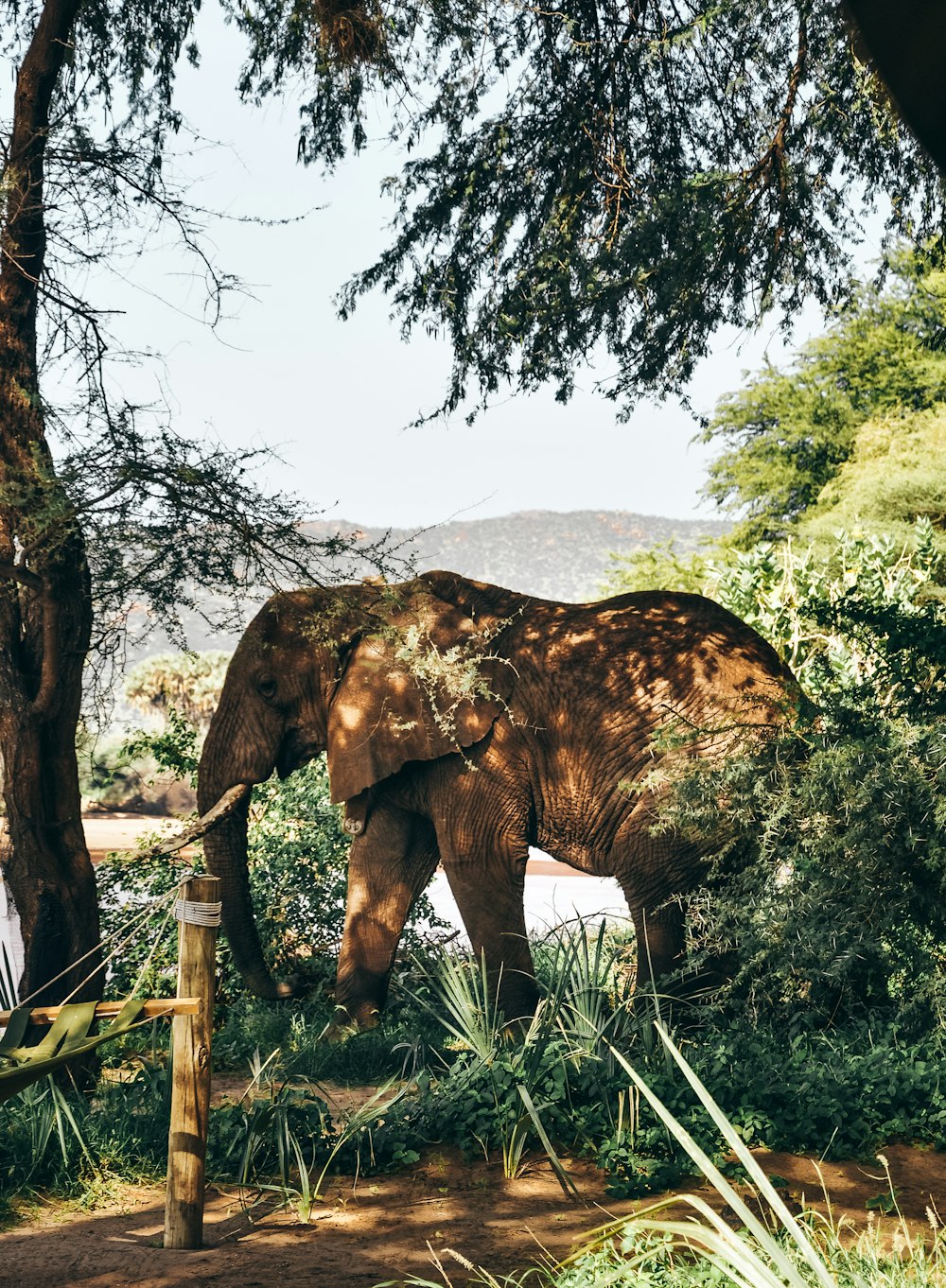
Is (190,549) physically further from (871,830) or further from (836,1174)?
(836,1174)

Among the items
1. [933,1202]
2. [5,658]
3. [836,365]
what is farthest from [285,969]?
[836,365]

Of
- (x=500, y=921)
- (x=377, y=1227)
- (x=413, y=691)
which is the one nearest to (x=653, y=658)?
(x=413, y=691)

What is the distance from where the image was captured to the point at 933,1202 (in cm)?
468

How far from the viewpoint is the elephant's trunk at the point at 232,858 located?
25.1ft

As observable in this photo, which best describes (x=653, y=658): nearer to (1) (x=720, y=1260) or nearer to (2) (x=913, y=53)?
(1) (x=720, y=1260)

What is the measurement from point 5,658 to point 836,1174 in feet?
14.6

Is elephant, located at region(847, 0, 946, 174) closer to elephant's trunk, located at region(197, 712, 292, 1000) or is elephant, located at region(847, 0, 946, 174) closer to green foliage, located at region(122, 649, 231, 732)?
elephant's trunk, located at region(197, 712, 292, 1000)

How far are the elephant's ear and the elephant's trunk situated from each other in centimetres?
69

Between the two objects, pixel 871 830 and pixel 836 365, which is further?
pixel 836 365

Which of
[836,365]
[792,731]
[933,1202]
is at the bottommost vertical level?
[933,1202]

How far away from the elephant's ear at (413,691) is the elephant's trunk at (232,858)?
69cm

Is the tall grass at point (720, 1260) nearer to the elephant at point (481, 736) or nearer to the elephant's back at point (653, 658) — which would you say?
the elephant at point (481, 736)

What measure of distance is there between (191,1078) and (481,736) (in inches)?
119

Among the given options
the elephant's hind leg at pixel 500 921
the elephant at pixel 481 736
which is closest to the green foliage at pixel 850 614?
the elephant at pixel 481 736
